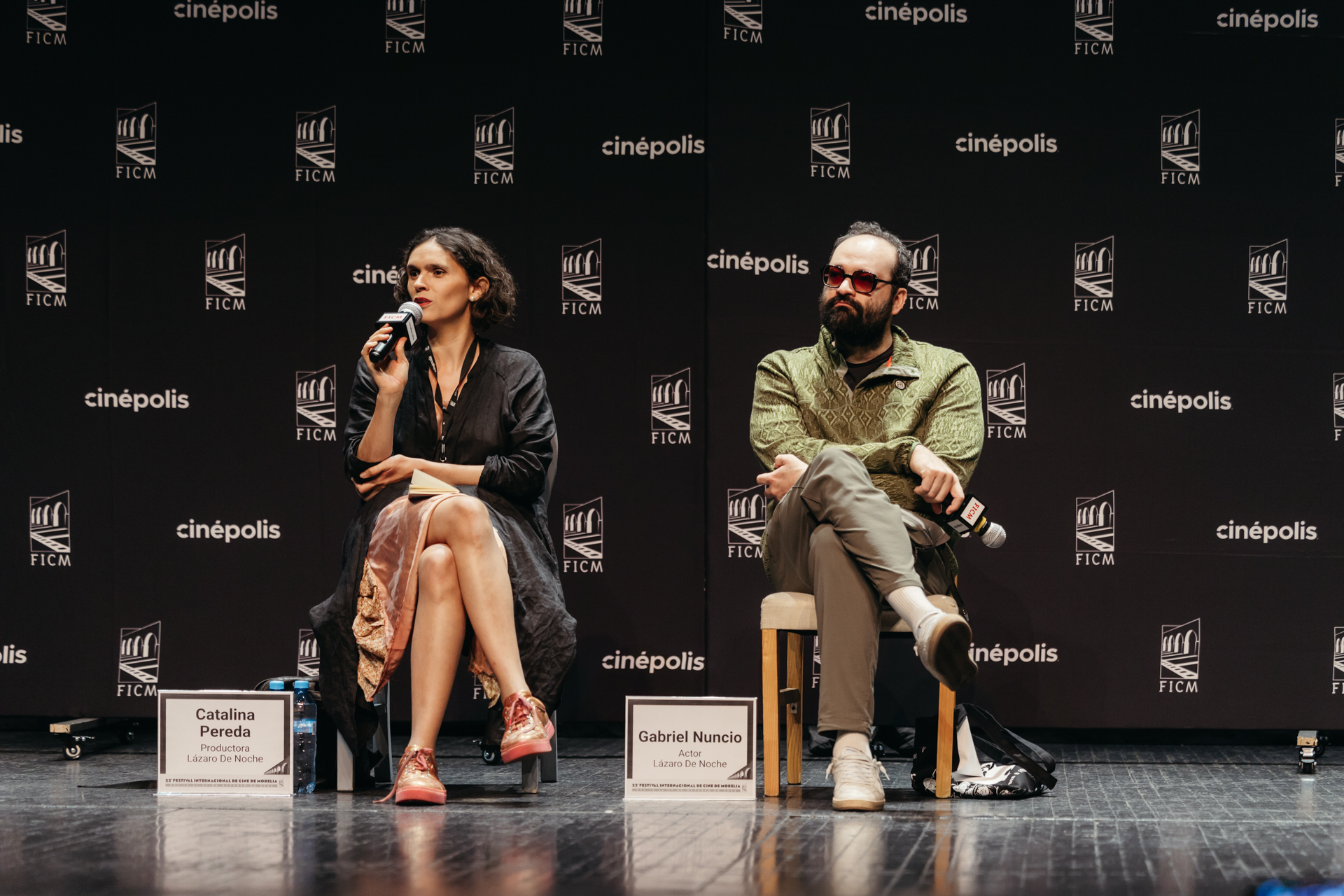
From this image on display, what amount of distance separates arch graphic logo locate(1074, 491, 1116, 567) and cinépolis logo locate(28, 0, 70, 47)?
3.51 m

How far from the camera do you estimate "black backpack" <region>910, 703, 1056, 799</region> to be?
2.61 meters

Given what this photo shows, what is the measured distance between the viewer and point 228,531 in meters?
3.69

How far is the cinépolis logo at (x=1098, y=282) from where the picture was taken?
3607 mm

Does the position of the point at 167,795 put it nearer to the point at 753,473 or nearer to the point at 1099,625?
the point at 753,473

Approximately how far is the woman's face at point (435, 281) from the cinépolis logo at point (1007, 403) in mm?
1664

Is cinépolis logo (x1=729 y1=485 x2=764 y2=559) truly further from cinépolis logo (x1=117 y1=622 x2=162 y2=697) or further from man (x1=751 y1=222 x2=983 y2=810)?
cinépolis logo (x1=117 y1=622 x2=162 y2=697)

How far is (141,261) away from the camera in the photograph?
373cm

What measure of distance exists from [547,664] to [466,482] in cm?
46

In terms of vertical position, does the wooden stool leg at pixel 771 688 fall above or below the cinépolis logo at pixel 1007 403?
below

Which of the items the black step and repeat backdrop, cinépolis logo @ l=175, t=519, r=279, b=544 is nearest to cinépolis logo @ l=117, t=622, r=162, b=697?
the black step and repeat backdrop

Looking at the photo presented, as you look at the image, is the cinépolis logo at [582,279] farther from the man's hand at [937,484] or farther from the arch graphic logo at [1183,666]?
the arch graphic logo at [1183,666]

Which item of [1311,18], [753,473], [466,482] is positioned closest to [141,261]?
[466,482]

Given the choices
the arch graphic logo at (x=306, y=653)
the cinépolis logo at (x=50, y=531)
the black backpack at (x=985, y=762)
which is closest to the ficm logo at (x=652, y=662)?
the arch graphic logo at (x=306, y=653)

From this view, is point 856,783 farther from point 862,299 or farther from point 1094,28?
point 1094,28
